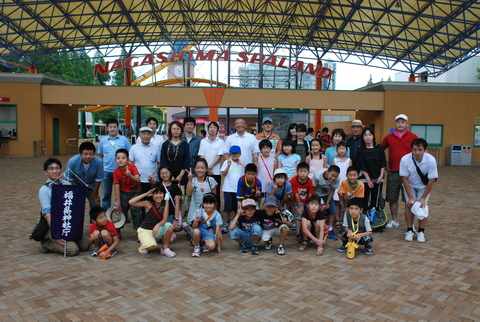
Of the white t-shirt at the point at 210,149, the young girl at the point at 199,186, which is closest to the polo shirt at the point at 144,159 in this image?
the young girl at the point at 199,186

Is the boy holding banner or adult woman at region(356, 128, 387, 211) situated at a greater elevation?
adult woman at region(356, 128, 387, 211)

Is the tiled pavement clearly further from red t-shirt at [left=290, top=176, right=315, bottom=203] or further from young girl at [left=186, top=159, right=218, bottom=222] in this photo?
red t-shirt at [left=290, top=176, right=315, bottom=203]

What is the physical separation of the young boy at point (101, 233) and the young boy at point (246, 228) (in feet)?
4.94

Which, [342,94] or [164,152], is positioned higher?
[342,94]

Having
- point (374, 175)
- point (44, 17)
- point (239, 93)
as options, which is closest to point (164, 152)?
point (374, 175)

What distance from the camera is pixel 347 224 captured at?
497 cm

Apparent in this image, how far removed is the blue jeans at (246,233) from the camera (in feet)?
16.0

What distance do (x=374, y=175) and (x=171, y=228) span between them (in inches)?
132

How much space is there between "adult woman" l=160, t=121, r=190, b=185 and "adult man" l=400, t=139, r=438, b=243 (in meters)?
3.28

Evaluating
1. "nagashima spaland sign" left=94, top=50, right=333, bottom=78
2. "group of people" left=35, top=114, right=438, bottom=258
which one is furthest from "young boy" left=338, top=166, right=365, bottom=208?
"nagashima spaland sign" left=94, top=50, right=333, bottom=78

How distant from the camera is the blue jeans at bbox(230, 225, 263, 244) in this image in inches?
192

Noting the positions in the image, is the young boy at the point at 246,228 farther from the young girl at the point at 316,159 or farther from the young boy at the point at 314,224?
the young girl at the point at 316,159

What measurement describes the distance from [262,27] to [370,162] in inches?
944

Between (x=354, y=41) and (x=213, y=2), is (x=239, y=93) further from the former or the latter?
(x=354, y=41)
